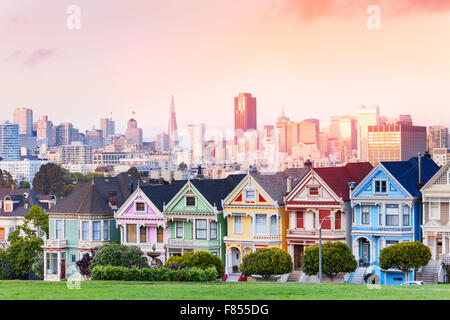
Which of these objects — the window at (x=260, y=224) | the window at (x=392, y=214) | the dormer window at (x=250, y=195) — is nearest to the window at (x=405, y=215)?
the window at (x=392, y=214)

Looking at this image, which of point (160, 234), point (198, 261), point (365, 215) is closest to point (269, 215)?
point (365, 215)

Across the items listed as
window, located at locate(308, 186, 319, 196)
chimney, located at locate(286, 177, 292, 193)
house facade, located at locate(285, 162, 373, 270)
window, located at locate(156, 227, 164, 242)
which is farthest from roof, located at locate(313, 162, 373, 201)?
window, located at locate(156, 227, 164, 242)

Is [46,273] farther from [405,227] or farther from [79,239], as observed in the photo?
[405,227]

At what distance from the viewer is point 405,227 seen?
5169cm

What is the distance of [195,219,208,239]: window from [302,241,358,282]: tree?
759 centimetres

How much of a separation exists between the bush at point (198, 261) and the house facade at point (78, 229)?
10.6 m

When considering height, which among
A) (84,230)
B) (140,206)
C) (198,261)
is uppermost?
(140,206)

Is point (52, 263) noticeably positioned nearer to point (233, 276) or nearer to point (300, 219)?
point (233, 276)

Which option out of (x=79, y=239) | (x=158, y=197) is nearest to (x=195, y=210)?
(x=158, y=197)

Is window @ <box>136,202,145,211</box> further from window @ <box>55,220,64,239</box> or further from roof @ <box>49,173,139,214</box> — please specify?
window @ <box>55,220,64,239</box>

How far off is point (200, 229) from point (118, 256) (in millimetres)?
4967

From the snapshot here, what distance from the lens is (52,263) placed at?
62.0 m
